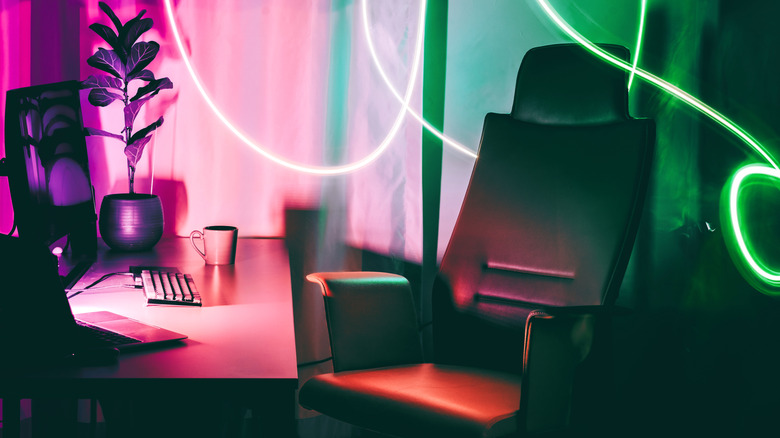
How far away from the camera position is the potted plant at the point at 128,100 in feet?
6.19

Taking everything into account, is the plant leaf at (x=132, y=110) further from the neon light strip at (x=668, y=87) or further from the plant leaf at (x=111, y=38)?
the neon light strip at (x=668, y=87)

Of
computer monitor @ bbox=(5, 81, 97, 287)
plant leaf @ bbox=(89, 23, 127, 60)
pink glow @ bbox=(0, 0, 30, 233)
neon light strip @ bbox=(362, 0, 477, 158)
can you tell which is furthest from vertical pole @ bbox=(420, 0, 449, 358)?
pink glow @ bbox=(0, 0, 30, 233)

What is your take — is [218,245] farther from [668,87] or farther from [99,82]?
[668,87]

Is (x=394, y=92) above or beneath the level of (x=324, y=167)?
above

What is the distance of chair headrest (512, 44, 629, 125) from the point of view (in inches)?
61.7

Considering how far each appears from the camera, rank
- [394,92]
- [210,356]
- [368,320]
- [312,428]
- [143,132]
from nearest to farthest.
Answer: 1. [210,356]
2. [368,320]
3. [143,132]
4. [394,92]
5. [312,428]

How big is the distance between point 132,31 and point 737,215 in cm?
188

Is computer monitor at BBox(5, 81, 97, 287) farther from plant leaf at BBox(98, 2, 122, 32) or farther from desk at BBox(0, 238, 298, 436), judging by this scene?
plant leaf at BBox(98, 2, 122, 32)

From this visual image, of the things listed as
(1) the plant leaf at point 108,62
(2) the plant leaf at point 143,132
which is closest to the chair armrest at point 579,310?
(2) the plant leaf at point 143,132

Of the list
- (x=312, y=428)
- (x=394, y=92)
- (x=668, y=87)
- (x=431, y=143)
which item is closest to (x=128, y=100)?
(x=394, y=92)

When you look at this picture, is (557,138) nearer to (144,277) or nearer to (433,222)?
(433,222)

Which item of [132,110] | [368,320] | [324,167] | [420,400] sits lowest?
[420,400]

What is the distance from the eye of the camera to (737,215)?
178 centimetres

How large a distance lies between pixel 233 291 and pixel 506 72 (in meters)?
1.24
